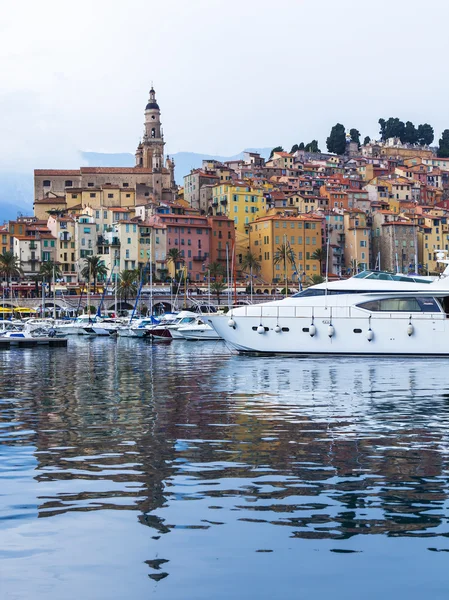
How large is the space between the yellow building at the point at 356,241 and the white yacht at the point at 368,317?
332 ft

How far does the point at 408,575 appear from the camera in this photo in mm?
8477

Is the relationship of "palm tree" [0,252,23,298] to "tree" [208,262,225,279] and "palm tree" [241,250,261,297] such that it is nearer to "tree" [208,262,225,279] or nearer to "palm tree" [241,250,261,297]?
Result: "tree" [208,262,225,279]

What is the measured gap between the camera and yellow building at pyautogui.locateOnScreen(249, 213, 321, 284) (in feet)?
449

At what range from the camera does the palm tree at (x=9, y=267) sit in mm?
119938

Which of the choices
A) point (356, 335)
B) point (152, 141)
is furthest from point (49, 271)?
point (356, 335)

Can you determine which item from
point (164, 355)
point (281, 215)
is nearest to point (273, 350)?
point (164, 355)

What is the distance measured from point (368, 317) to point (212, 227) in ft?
319

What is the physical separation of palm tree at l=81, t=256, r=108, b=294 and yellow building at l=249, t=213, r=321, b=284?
2552 centimetres

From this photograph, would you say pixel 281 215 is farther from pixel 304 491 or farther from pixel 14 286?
pixel 304 491

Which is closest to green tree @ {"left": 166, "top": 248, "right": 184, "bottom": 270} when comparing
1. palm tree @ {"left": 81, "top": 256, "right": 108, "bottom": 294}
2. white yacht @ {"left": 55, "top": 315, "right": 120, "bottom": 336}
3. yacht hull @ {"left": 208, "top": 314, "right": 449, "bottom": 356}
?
palm tree @ {"left": 81, "top": 256, "right": 108, "bottom": 294}

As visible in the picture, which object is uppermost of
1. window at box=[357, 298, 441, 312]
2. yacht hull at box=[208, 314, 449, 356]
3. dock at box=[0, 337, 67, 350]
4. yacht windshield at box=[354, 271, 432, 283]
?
yacht windshield at box=[354, 271, 432, 283]

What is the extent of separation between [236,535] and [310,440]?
23.2 ft

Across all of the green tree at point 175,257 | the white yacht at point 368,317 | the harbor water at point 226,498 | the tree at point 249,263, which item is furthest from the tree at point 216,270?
the harbor water at point 226,498

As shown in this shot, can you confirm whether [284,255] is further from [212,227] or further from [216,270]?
[212,227]
